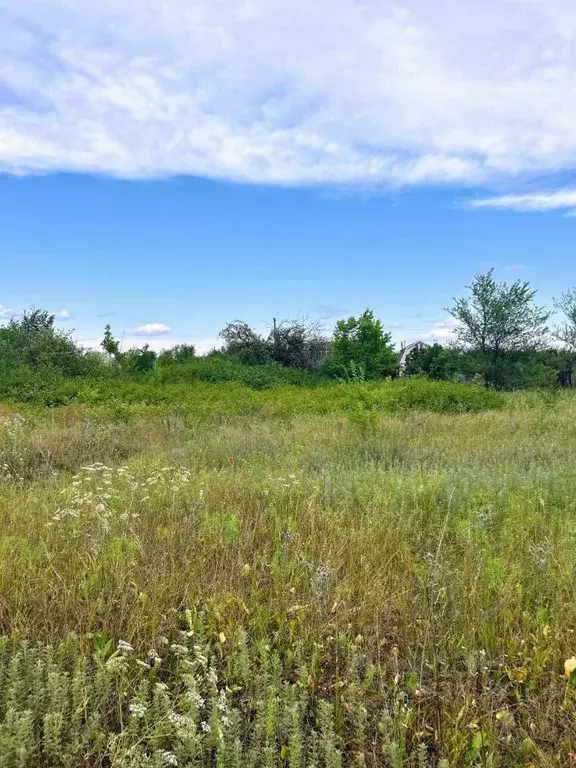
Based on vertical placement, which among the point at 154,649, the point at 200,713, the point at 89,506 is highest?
the point at 89,506

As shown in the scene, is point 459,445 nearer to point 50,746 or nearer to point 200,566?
point 200,566

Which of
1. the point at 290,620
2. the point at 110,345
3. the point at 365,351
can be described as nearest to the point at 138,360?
the point at 110,345

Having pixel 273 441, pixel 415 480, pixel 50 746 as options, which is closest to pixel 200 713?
pixel 50 746

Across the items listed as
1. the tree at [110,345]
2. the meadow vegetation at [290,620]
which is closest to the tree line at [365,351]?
the tree at [110,345]

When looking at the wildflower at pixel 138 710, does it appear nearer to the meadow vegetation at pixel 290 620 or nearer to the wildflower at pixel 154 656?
the meadow vegetation at pixel 290 620

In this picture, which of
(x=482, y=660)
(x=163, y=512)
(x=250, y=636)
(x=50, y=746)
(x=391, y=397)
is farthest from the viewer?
(x=391, y=397)

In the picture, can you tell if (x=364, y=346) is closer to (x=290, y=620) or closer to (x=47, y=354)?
(x=47, y=354)

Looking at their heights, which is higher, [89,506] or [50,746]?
[89,506]

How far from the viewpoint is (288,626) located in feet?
8.39

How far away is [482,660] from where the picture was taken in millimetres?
2279

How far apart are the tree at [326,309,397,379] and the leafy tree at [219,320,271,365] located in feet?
12.0

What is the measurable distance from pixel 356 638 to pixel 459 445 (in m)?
6.07

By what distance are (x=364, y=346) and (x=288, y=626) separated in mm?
26519

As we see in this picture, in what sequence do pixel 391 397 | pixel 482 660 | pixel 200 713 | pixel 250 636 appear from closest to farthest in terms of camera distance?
pixel 200 713
pixel 482 660
pixel 250 636
pixel 391 397
